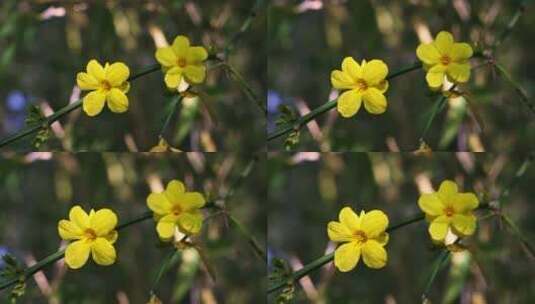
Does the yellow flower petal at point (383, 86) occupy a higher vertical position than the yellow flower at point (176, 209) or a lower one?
higher

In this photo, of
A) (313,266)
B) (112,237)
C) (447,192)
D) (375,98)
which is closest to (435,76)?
(375,98)

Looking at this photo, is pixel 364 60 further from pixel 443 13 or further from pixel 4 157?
pixel 4 157

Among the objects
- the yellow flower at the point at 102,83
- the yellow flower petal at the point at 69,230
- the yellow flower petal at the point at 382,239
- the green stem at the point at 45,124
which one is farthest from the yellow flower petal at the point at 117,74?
the yellow flower petal at the point at 382,239

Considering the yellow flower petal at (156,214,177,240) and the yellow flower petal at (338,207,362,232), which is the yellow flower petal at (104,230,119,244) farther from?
the yellow flower petal at (338,207,362,232)

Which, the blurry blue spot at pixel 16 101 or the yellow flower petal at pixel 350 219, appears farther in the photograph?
the blurry blue spot at pixel 16 101

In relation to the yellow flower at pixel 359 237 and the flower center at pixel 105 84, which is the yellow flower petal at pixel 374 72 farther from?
the flower center at pixel 105 84

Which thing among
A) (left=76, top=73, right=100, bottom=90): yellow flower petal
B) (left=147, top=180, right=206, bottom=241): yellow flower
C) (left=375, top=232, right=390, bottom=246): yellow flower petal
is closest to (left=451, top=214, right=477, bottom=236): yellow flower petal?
(left=375, top=232, right=390, bottom=246): yellow flower petal

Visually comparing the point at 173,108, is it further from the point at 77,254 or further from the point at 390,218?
the point at 390,218
